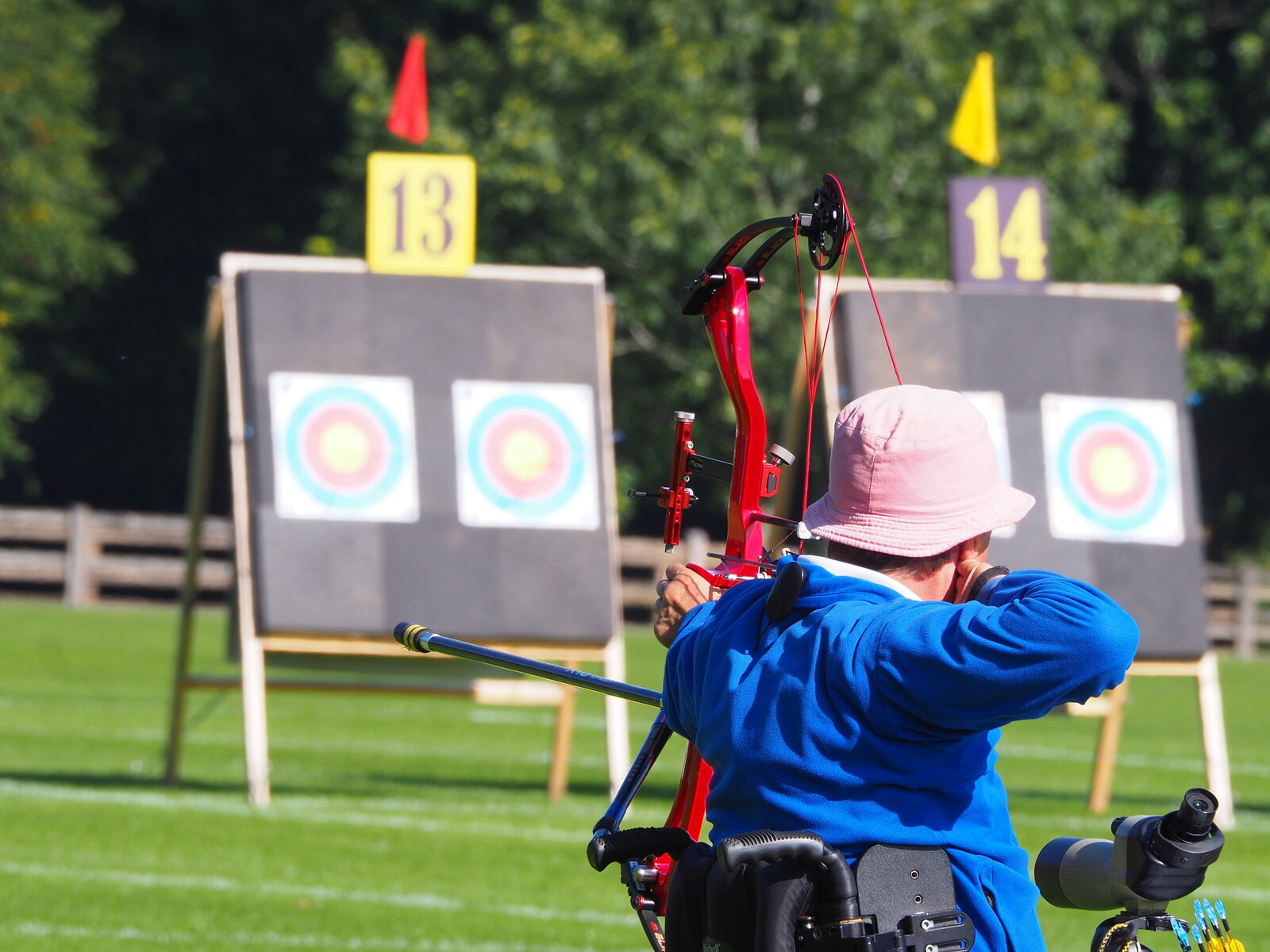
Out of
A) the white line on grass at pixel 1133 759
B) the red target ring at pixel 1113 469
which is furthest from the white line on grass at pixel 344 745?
the red target ring at pixel 1113 469

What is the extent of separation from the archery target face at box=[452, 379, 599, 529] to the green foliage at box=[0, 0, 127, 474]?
531 inches

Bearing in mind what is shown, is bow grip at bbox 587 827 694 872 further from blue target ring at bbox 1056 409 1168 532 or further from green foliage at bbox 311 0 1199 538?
green foliage at bbox 311 0 1199 538

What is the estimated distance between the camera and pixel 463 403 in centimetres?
770

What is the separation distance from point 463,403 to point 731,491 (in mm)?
4451

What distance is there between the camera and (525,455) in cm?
765

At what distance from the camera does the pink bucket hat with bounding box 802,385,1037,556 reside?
7.66 feet

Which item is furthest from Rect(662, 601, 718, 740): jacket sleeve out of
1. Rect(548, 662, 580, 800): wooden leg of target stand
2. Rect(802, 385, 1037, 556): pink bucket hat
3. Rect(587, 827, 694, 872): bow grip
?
Rect(548, 662, 580, 800): wooden leg of target stand

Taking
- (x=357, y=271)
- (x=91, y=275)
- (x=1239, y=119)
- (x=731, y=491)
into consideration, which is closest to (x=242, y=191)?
(x=91, y=275)

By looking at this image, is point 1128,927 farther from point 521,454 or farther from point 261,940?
point 521,454

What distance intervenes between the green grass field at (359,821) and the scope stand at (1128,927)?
2.64 m

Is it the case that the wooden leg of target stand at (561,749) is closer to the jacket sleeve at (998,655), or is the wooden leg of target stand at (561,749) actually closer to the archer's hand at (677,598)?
the archer's hand at (677,598)

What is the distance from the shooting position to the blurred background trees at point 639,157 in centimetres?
1766

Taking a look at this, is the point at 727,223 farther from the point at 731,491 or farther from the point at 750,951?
the point at 750,951

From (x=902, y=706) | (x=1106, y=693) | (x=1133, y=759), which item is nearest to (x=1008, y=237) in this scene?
(x=1106, y=693)
